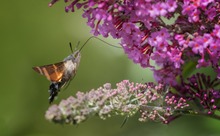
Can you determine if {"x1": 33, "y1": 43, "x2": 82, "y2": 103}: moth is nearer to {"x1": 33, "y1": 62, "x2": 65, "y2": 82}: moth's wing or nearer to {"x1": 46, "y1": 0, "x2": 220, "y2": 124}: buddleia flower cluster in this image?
{"x1": 33, "y1": 62, "x2": 65, "y2": 82}: moth's wing

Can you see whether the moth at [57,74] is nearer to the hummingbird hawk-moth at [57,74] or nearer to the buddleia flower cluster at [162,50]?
the hummingbird hawk-moth at [57,74]

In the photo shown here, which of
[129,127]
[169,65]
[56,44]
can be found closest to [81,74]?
[56,44]

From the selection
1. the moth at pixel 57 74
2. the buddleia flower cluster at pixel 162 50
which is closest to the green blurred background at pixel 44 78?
the moth at pixel 57 74

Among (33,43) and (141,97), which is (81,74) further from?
(141,97)

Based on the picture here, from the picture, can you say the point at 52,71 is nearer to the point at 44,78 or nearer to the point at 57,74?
the point at 57,74

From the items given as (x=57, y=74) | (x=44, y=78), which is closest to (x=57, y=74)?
(x=57, y=74)

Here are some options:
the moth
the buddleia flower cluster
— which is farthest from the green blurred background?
the buddleia flower cluster
